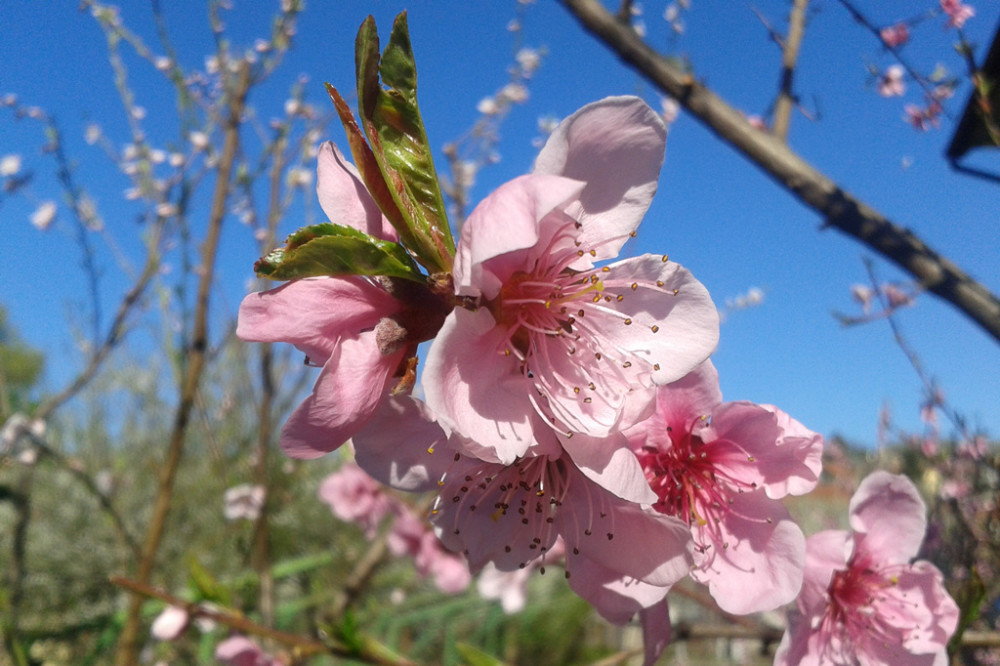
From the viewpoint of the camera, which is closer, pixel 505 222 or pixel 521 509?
pixel 505 222

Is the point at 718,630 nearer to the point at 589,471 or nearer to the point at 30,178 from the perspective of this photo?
the point at 589,471

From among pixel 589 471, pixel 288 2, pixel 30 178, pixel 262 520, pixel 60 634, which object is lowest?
pixel 60 634

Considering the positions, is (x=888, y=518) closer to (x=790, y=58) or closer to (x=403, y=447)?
(x=403, y=447)

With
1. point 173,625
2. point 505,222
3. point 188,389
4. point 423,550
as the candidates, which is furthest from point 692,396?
point 423,550

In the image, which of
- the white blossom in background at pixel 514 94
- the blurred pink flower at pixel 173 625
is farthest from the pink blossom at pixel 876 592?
the white blossom in background at pixel 514 94

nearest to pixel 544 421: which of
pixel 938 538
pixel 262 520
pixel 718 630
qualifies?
pixel 718 630

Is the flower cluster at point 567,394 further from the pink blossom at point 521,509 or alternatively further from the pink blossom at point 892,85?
the pink blossom at point 892,85

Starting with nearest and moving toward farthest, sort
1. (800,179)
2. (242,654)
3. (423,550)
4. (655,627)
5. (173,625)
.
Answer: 1. (655,627)
2. (800,179)
3. (173,625)
4. (242,654)
5. (423,550)
